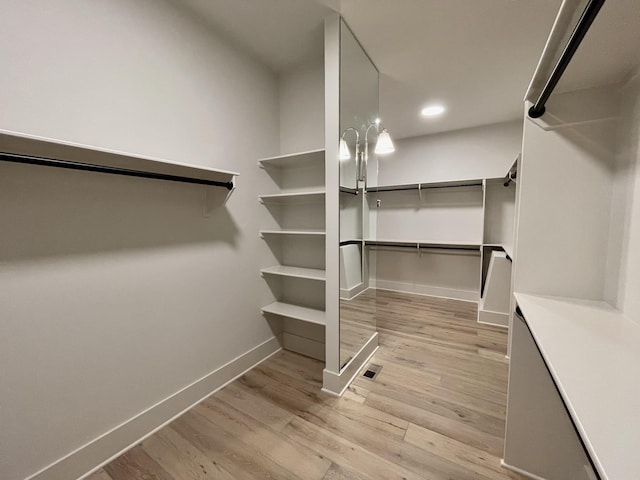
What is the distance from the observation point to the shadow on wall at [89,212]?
1024 mm

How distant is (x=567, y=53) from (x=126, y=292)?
6.66ft

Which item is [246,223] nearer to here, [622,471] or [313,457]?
[313,457]

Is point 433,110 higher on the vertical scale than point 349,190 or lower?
higher

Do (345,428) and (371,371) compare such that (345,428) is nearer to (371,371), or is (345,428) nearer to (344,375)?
(344,375)

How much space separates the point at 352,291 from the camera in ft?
6.52

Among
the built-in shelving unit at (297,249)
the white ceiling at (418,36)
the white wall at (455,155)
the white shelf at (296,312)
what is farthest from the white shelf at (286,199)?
the white wall at (455,155)

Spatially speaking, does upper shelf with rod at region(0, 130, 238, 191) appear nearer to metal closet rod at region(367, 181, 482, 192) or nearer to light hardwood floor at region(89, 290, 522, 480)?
light hardwood floor at region(89, 290, 522, 480)

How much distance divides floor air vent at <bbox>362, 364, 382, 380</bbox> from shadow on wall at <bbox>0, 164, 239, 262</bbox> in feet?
5.30

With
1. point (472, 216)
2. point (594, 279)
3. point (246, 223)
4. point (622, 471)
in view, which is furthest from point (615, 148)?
point (472, 216)

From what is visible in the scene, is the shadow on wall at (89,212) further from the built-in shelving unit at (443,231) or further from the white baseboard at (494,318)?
the white baseboard at (494,318)

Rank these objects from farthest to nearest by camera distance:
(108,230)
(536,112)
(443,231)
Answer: (443,231) → (108,230) → (536,112)

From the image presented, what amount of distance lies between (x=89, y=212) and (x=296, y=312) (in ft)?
4.87

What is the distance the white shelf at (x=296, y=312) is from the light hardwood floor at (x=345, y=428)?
45 cm

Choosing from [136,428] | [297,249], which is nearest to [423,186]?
[297,249]
